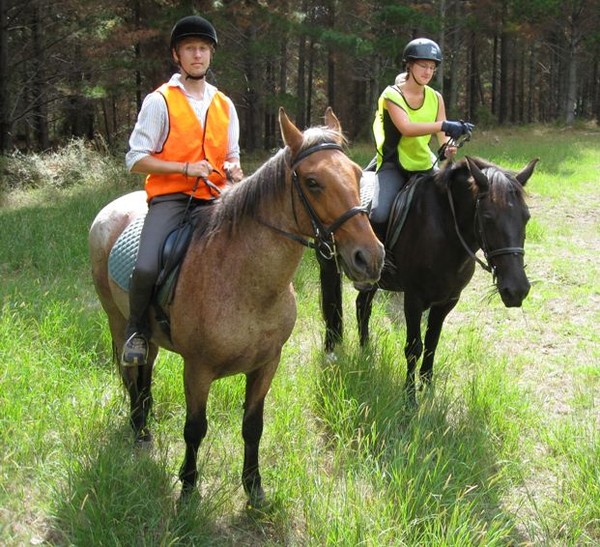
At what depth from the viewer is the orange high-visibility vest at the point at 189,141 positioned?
114 inches

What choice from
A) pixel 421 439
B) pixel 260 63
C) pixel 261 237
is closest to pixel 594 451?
pixel 421 439

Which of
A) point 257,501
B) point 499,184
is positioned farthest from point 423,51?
point 257,501

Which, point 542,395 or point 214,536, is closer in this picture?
point 214,536

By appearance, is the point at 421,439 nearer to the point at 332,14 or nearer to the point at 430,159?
the point at 430,159

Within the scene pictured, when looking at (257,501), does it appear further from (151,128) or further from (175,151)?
(151,128)

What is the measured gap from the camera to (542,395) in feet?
14.4

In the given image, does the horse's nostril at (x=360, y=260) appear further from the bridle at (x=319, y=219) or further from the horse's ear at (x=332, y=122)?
the horse's ear at (x=332, y=122)

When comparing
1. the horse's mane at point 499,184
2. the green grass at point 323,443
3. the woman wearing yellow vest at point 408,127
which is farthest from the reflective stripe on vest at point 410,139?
the green grass at point 323,443

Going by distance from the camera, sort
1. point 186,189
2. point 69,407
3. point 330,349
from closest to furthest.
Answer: point 186,189
point 69,407
point 330,349

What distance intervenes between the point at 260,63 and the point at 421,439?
49.4ft

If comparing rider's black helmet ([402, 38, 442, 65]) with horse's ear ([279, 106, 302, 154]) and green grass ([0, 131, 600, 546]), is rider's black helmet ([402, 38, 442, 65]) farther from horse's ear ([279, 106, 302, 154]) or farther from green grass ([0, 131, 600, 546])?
horse's ear ([279, 106, 302, 154])

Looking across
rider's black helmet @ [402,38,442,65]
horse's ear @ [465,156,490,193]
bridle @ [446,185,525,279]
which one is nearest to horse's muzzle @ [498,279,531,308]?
bridle @ [446,185,525,279]

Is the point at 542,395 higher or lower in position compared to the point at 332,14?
lower

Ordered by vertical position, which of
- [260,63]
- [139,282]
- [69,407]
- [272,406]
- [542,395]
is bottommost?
[542,395]
